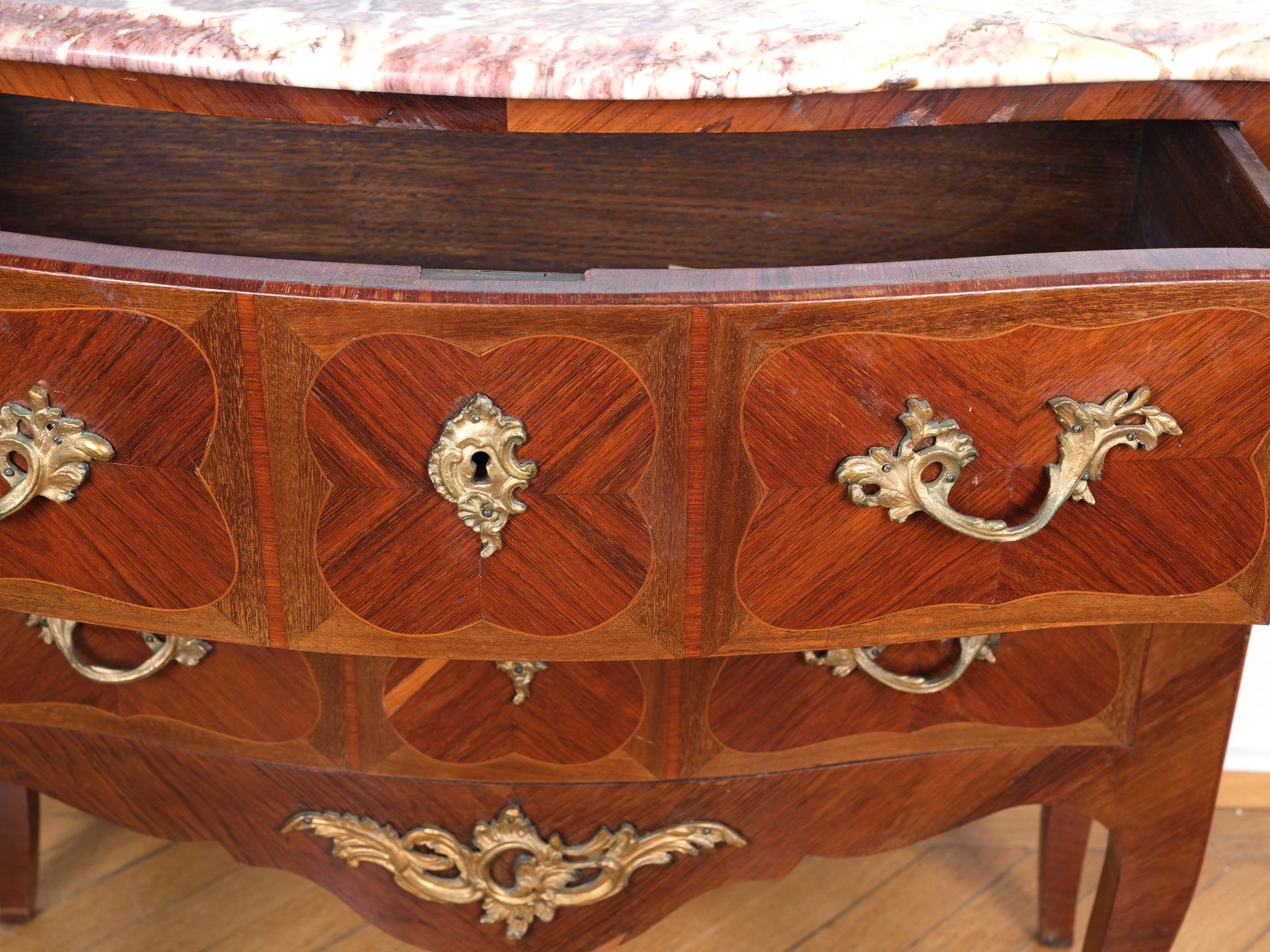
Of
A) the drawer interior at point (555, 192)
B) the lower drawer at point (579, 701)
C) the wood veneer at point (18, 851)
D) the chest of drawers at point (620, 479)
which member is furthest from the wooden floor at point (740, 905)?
the drawer interior at point (555, 192)

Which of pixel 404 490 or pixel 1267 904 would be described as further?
pixel 1267 904

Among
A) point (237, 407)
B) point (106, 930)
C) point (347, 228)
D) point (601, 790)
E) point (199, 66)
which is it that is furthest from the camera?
point (106, 930)

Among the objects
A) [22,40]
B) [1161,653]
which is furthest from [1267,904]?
[22,40]

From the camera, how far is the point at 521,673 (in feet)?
2.46

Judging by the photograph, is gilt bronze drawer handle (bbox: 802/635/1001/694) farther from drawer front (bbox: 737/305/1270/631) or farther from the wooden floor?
the wooden floor

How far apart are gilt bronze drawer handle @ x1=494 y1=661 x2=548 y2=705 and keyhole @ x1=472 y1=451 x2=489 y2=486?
152 millimetres

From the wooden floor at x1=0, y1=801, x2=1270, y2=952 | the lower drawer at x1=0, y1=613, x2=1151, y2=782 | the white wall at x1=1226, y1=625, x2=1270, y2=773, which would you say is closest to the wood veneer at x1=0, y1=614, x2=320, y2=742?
the lower drawer at x1=0, y1=613, x2=1151, y2=782

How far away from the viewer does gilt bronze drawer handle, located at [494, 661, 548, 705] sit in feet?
2.45

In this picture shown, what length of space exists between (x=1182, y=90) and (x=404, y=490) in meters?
0.43

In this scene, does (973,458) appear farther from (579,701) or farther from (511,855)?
(511,855)

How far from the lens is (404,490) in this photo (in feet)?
1.96

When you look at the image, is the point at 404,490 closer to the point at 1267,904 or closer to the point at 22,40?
the point at 22,40

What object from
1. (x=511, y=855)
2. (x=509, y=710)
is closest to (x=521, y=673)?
(x=509, y=710)

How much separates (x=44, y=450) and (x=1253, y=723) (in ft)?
3.93
